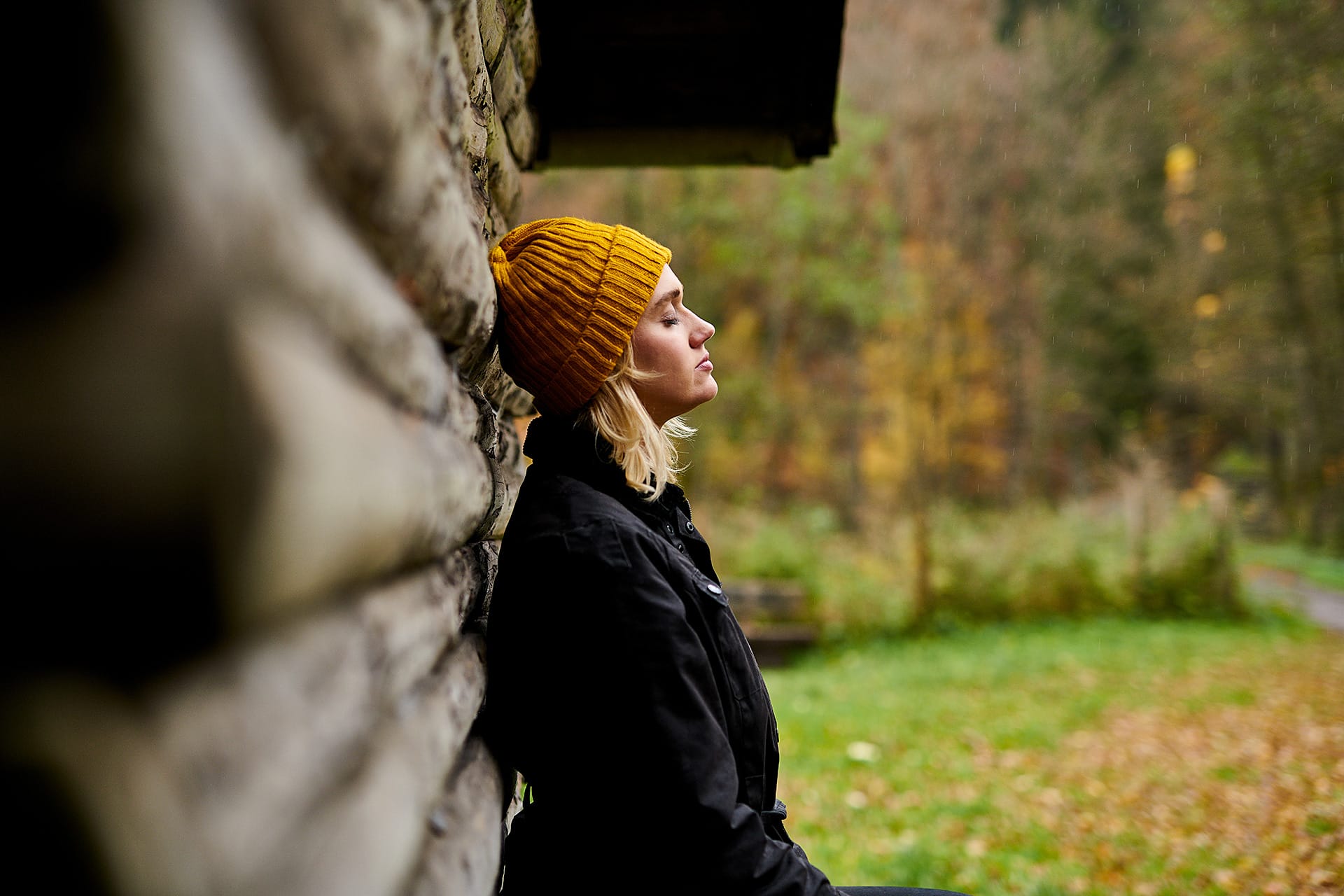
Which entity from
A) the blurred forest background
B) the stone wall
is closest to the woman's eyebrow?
the stone wall

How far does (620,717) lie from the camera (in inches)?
59.8

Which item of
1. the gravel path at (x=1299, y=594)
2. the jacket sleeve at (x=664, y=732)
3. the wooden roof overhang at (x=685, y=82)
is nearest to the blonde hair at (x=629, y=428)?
the jacket sleeve at (x=664, y=732)

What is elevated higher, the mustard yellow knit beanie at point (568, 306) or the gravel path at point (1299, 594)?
the mustard yellow knit beanie at point (568, 306)

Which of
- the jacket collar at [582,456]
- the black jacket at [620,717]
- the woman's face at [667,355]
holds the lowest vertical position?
the black jacket at [620,717]

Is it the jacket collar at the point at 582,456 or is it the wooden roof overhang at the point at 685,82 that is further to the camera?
the wooden roof overhang at the point at 685,82

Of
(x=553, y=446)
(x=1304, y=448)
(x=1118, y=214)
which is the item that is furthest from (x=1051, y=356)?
(x=553, y=446)

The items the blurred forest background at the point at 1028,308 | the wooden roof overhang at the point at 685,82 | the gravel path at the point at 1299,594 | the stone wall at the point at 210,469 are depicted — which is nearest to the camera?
the stone wall at the point at 210,469

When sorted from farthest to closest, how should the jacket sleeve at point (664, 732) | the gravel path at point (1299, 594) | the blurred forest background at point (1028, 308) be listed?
the blurred forest background at point (1028, 308), the gravel path at point (1299, 594), the jacket sleeve at point (664, 732)

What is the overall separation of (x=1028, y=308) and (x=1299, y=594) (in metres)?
10.2

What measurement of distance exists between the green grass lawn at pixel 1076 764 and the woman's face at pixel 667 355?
12.1 ft

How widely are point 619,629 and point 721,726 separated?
302 millimetres

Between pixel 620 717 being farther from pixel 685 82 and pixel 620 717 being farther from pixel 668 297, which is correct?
pixel 685 82

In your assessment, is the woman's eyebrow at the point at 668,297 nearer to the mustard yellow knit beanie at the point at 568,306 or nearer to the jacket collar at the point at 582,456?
the mustard yellow knit beanie at the point at 568,306

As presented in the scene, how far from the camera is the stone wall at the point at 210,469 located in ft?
1.95
